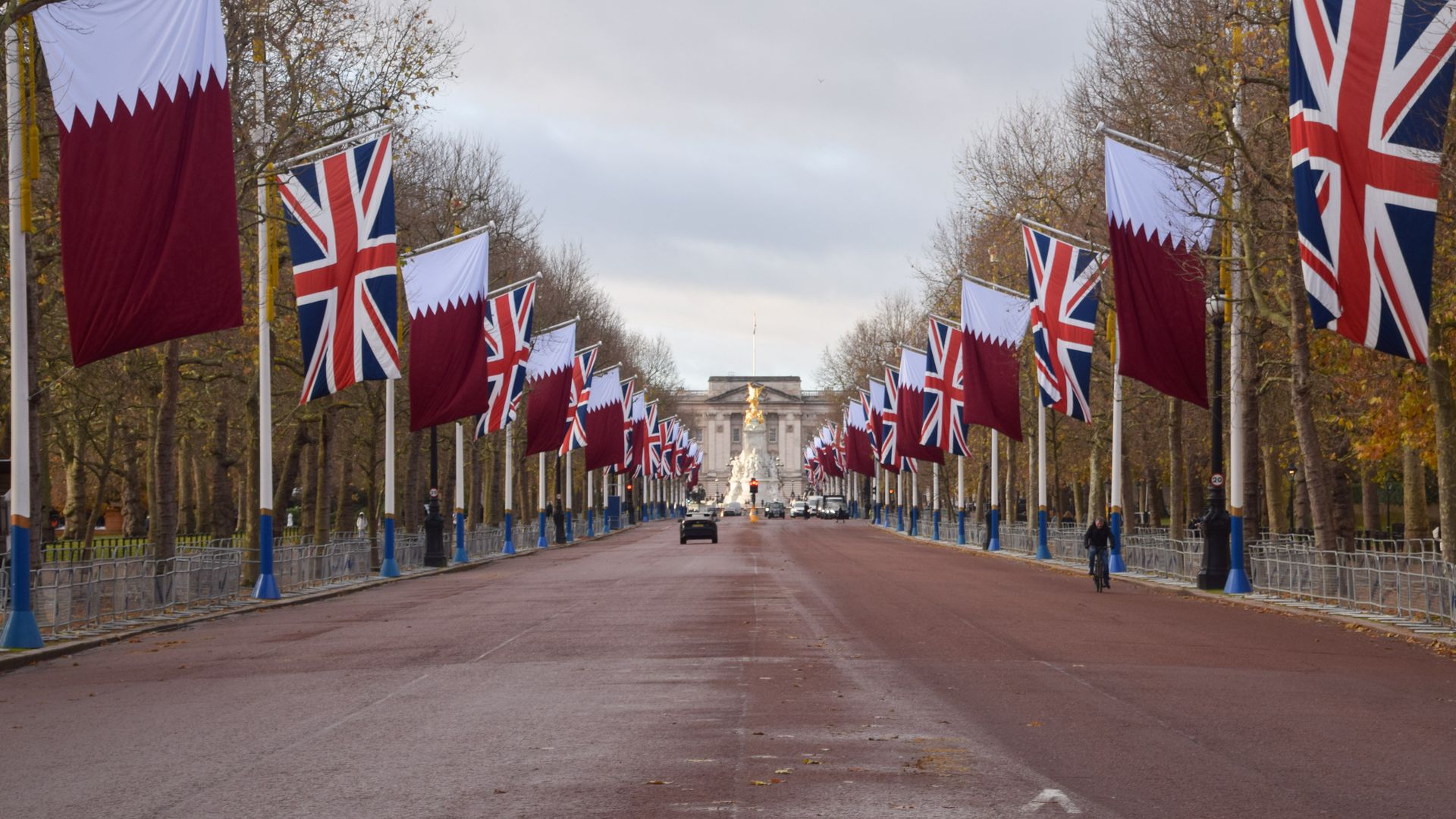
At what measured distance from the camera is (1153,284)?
→ 29.3m

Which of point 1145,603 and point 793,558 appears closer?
point 1145,603

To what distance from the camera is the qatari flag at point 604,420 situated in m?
66.2

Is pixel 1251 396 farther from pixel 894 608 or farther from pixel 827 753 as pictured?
pixel 827 753

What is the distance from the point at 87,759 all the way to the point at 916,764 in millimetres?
5940

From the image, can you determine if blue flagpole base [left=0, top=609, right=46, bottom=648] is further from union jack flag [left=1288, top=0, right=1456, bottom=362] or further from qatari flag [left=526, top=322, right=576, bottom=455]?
qatari flag [left=526, top=322, right=576, bottom=455]

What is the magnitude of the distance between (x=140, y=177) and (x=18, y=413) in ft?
11.2

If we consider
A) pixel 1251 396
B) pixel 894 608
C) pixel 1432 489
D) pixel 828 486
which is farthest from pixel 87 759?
pixel 828 486

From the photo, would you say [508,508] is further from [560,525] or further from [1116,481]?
[1116,481]

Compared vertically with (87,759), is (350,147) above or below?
above

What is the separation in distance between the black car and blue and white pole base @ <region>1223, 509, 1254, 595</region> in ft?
134

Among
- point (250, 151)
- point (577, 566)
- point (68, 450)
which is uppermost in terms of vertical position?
point (250, 151)

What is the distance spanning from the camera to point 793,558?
1988 inches

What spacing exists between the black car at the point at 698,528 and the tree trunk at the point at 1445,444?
4781 cm

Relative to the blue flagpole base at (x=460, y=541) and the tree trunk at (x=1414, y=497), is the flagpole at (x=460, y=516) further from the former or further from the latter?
the tree trunk at (x=1414, y=497)
